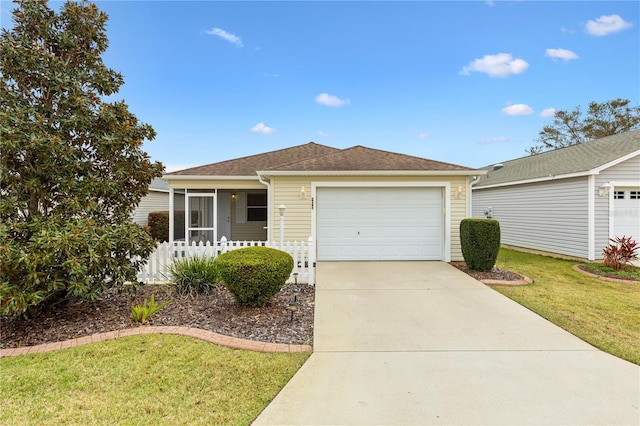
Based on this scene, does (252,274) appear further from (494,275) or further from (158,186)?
(158,186)

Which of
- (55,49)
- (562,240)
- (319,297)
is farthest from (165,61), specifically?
(562,240)

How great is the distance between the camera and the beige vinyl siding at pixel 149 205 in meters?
17.1

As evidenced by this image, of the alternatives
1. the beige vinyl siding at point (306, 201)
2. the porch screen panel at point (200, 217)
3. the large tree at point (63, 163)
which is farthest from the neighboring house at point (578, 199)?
the large tree at point (63, 163)

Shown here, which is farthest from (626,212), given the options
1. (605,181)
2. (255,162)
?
(255,162)

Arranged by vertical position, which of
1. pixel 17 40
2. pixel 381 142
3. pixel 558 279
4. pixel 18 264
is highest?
pixel 381 142

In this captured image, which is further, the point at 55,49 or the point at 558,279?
the point at 558,279

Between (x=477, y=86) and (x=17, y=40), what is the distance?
15.0 meters

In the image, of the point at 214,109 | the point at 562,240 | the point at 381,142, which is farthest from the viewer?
the point at 381,142

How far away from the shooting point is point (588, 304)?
223 inches

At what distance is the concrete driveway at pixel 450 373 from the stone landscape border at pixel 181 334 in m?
0.47

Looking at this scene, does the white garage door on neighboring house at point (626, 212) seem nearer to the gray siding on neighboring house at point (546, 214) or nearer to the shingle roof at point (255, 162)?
the gray siding on neighboring house at point (546, 214)

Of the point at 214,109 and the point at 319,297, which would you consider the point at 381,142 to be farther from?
the point at 319,297

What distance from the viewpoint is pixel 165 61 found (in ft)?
38.3

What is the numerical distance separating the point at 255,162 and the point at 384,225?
5819 mm
